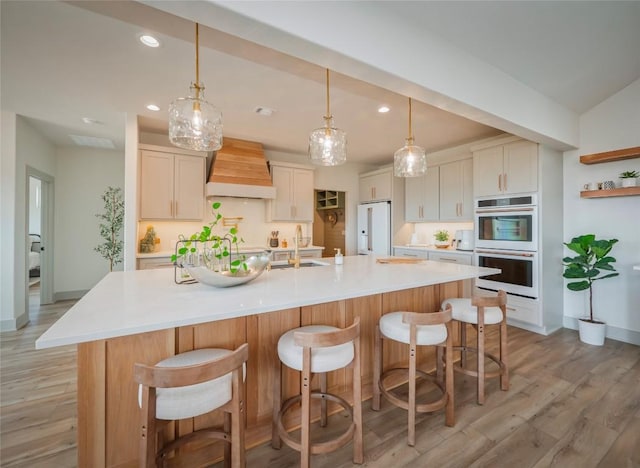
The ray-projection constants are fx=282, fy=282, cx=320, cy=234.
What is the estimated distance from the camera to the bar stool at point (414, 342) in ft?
5.44

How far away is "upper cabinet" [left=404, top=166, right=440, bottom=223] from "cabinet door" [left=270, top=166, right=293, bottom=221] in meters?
2.19

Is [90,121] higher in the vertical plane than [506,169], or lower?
higher

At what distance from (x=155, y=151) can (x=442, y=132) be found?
4041 mm

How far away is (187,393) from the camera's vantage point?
112cm

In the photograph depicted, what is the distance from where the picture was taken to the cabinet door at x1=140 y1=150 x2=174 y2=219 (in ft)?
12.4

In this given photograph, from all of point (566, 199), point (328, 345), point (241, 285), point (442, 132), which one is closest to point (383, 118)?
point (442, 132)

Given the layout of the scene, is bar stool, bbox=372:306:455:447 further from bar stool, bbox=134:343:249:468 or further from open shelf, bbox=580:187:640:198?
open shelf, bbox=580:187:640:198

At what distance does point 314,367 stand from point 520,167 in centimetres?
357

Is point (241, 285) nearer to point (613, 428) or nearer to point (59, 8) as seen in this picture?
point (59, 8)

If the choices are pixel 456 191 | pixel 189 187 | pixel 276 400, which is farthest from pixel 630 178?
pixel 189 187

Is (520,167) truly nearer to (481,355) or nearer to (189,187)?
(481,355)

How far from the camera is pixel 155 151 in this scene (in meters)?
3.85

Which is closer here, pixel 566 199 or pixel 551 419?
pixel 551 419

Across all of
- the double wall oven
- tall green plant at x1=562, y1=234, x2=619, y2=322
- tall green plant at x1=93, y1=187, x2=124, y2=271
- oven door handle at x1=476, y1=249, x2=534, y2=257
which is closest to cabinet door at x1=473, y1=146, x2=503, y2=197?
the double wall oven
